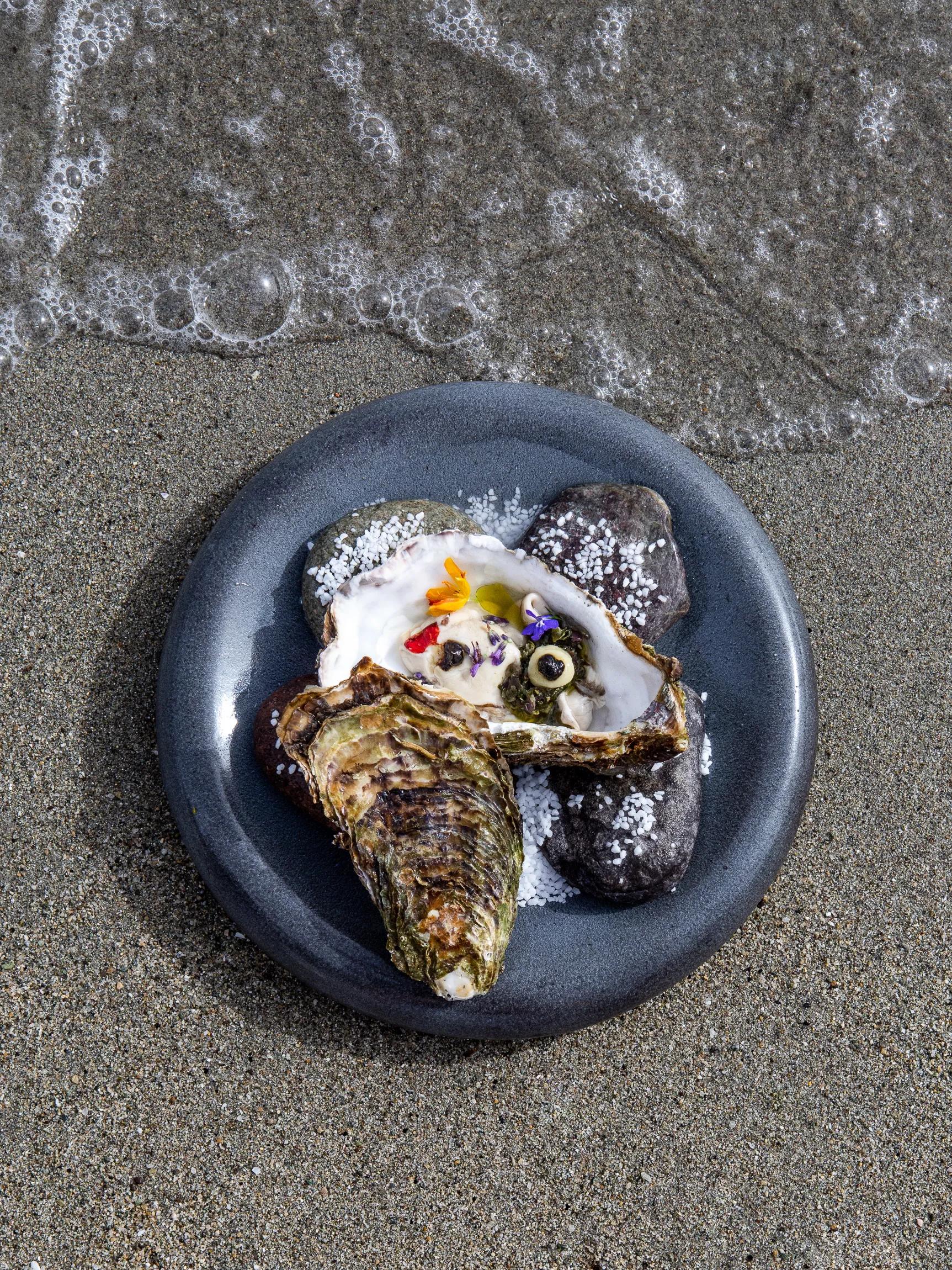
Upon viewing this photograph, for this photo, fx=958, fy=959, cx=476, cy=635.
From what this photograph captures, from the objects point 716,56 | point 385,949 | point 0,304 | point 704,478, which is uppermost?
point 716,56

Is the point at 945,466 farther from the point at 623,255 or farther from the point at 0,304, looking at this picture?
the point at 0,304

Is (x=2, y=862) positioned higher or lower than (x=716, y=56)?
lower

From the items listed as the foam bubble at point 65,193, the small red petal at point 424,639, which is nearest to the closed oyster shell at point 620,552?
the small red petal at point 424,639

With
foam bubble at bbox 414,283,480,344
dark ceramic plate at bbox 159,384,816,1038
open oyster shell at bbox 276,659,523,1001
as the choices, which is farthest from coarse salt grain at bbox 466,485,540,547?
foam bubble at bbox 414,283,480,344

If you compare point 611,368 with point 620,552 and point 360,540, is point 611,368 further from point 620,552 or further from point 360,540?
point 360,540

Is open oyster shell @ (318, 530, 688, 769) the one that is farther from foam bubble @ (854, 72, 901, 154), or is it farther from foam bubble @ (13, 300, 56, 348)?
foam bubble @ (854, 72, 901, 154)

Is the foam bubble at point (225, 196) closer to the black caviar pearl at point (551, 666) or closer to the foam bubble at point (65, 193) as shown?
the foam bubble at point (65, 193)

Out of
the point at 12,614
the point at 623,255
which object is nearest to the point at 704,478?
the point at 623,255
